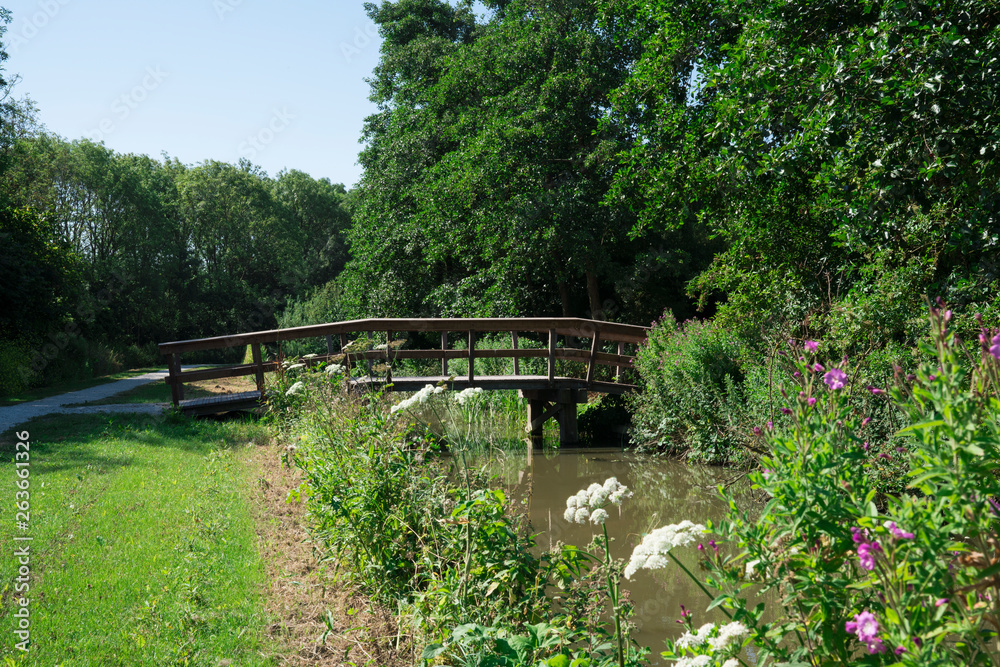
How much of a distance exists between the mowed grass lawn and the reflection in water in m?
1.84

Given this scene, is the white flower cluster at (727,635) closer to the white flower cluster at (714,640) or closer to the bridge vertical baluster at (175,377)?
the white flower cluster at (714,640)

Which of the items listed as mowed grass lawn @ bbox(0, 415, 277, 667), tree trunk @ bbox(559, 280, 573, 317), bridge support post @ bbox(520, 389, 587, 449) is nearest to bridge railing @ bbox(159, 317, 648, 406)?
bridge support post @ bbox(520, 389, 587, 449)

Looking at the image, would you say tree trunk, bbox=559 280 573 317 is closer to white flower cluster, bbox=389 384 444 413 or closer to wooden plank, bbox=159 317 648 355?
wooden plank, bbox=159 317 648 355

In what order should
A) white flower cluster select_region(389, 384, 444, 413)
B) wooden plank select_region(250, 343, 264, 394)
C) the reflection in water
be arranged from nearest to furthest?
1. white flower cluster select_region(389, 384, 444, 413)
2. the reflection in water
3. wooden plank select_region(250, 343, 264, 394)

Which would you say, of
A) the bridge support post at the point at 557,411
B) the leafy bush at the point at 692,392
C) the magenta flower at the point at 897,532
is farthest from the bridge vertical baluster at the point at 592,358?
the magenta flower at the point at 897,532

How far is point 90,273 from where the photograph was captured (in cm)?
3253

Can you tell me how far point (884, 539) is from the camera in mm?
1783

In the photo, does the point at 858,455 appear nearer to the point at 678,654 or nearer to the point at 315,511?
the point at 678,654

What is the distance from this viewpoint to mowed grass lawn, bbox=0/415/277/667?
3623 mm

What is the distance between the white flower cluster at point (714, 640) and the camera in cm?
197

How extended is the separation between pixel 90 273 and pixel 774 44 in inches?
1305

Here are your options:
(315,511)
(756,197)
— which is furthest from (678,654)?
(756,197)

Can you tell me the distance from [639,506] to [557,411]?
476cm

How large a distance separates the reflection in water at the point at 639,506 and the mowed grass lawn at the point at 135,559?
1.84 metres
